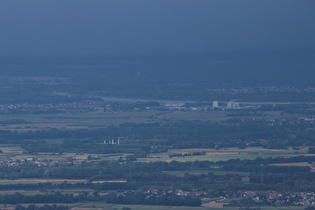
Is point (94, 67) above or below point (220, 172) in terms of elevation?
above

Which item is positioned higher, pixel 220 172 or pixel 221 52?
pixel 221 52

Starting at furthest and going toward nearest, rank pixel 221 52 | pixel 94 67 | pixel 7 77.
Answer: pixel 221 52
pixel 94 67
pixel 7 77

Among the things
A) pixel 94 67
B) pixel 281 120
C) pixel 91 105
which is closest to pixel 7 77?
pixel 94 67

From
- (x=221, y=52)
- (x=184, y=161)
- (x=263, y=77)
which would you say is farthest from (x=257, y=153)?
(x=221, y=52)

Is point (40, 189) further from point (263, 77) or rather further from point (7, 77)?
point (7, 77)

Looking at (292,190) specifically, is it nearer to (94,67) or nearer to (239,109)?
(239,109)

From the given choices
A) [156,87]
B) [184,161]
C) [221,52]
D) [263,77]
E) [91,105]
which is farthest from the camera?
[221,52]

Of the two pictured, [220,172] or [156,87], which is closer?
[220,172]

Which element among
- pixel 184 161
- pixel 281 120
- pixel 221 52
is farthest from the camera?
pixel 221 52

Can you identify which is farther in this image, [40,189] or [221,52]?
[221,52]
